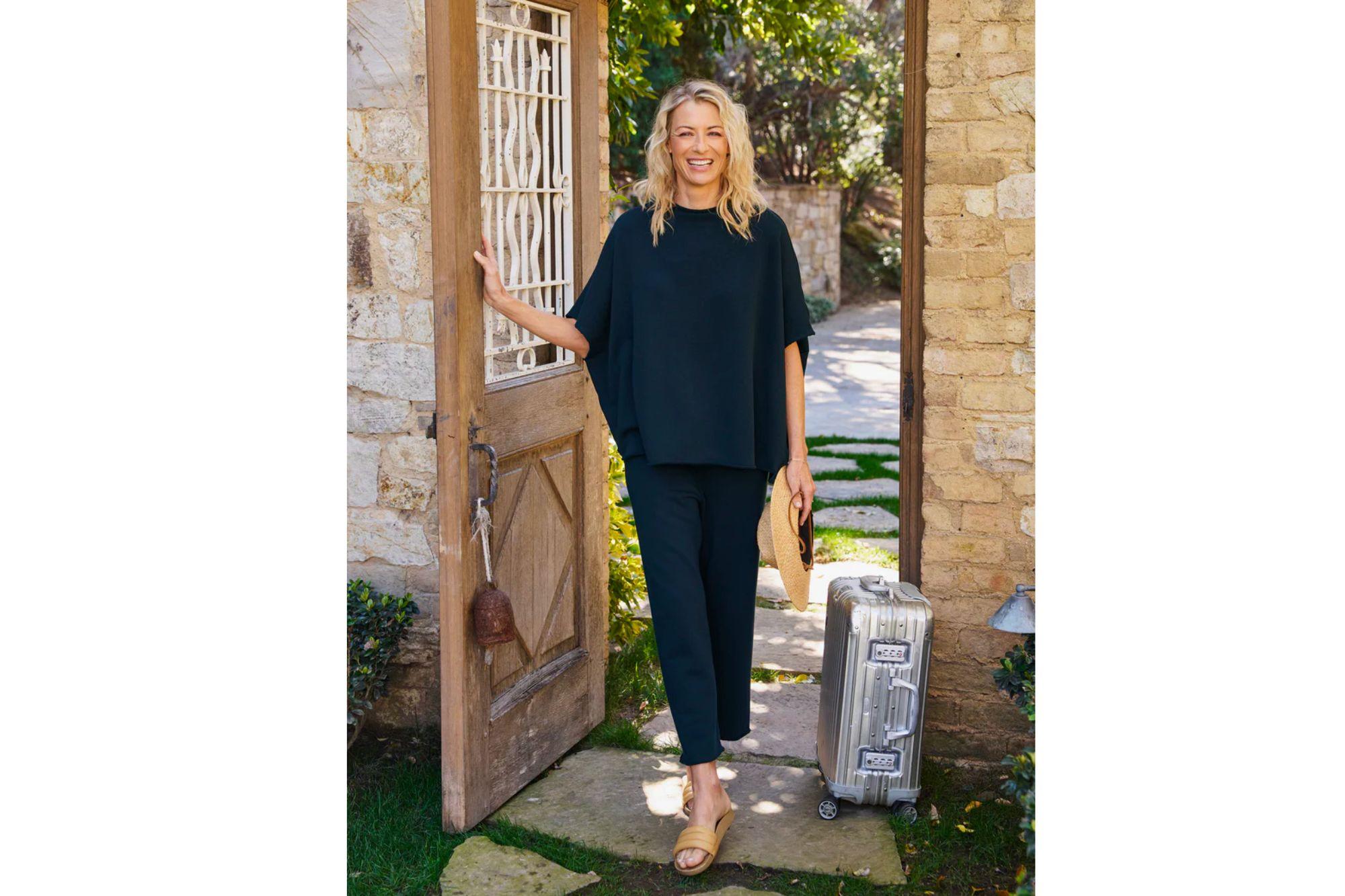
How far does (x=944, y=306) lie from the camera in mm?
3748

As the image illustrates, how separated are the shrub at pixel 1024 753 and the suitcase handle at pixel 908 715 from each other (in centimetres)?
22

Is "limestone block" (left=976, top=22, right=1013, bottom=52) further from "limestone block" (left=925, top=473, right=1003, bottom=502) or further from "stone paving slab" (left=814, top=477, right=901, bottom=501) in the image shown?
"stone paving slab" (left=814, top=477, right=901, bottom=501)

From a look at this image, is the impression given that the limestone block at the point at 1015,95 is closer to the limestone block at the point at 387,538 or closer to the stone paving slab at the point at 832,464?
the limestone block at the point at 387,538

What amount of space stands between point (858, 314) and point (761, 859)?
15646mm

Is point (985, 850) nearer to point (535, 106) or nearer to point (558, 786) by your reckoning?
point (558, 786)

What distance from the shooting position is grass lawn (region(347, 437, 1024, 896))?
3.24m

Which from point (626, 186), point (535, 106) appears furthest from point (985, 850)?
point (626, 186)

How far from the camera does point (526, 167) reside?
3.97m

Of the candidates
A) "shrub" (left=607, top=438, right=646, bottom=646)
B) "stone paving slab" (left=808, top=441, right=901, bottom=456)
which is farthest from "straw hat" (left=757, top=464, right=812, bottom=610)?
"stone paving slab" (left=808, top=441, right=901, bottom=456)

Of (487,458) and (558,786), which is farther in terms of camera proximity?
A: (558,786)

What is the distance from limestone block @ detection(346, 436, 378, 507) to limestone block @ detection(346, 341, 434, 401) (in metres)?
0.17

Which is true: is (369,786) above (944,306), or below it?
below

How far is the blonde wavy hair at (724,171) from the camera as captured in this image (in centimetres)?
319
